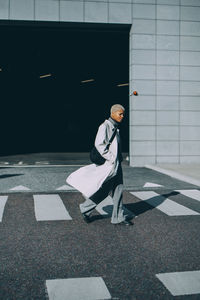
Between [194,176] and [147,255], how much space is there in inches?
336

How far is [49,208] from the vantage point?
28.8ft

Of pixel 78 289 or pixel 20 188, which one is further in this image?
pixel 20 188

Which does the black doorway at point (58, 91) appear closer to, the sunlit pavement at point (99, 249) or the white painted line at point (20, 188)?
the white painted line at point (20, 188)

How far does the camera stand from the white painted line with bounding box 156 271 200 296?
4371mm

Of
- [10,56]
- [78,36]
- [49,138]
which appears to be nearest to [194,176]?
[78,36]

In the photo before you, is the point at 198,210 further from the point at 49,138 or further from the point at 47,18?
the point at 49,138

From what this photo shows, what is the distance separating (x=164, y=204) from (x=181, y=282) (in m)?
4.78

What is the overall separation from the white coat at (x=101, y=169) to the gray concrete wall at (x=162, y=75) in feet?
37.8

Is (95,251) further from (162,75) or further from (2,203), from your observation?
(162,75)

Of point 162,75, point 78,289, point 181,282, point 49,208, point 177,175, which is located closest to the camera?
point 78,289

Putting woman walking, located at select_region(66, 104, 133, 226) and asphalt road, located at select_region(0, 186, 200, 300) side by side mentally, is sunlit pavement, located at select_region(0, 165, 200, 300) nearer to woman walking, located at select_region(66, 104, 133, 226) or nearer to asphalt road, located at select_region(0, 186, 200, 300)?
asphalt road, located at select_region(0, 186, 200, 300)

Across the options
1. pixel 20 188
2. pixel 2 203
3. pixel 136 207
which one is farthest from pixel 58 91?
pixel 136 207

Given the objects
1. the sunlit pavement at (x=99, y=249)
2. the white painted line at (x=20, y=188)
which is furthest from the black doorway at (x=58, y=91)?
the sunlit pavement at (x=99, y=249)

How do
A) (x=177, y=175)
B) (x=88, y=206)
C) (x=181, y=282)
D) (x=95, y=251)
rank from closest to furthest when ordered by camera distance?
(x=181, y=282)
(x=95, y=251)
(x=88, y=206)
(x=177, y=175)
